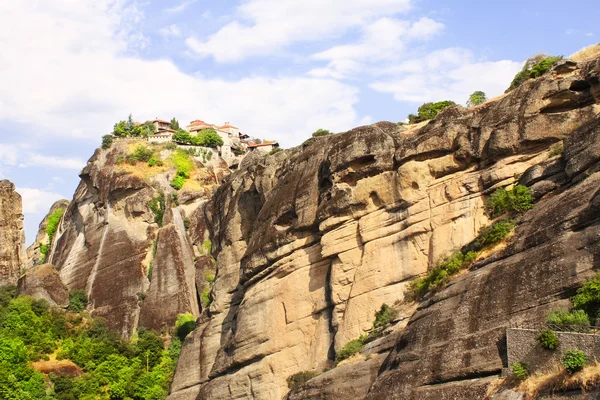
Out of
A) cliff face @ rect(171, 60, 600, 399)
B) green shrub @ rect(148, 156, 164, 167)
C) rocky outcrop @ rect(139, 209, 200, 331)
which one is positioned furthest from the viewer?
green shrub @ rect(148, 156, 164, 167)

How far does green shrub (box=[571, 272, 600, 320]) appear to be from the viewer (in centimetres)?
2664

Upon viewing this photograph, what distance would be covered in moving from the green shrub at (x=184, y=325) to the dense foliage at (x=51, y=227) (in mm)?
23243

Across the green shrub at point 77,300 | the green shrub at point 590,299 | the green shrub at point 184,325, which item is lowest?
the green shrub at point 590,299

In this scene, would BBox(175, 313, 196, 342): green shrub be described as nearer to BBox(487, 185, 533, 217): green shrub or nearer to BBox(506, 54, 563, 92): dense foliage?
BBox(506, 54, 563, 92): dense foliage

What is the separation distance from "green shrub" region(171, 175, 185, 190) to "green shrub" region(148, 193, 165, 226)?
2.17 meters

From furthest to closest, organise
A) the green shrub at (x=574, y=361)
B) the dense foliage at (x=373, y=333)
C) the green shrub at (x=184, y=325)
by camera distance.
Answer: the green shrub at (x=184, y=325), the dense foliage at (x=373, y=333), the green shrub at (x=574, y=361)

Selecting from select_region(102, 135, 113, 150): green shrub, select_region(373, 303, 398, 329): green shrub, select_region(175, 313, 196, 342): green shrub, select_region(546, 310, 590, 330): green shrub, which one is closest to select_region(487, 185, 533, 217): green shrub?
select_region(373, 303, 398, 329): green shrub

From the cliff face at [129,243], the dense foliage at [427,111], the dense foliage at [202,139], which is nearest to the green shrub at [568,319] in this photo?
the dense foliage at [427,111]

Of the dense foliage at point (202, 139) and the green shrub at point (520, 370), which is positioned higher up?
the dense foliage at point (202, 139)

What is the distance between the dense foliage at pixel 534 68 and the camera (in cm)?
4809

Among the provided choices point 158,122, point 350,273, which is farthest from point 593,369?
point 158,122

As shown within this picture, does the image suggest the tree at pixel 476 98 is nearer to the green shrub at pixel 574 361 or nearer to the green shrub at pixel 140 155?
the green shrub at pixel 140 155

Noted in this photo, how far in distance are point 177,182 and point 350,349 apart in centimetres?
3992

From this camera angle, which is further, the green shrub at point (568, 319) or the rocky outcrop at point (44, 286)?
the rocky outcrop at point (44, 286)
